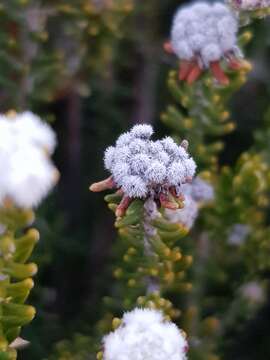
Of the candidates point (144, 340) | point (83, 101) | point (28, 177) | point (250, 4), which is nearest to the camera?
point (28, 177)

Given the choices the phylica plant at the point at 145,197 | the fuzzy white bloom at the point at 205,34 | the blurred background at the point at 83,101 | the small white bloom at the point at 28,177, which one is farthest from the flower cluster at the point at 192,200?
the small white bloom at the point at 28,177

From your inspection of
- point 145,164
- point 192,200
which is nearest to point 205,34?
point 192,200

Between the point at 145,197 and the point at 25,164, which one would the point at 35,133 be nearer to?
the point at 25,164

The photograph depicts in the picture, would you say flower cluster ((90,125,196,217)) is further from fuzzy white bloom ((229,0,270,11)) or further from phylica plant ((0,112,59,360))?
fuzzy white bloom ((229,0,270,11))

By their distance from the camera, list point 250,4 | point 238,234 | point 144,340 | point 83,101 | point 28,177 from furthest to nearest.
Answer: point 83,101 → point 238,234 → point 250,4 → point 144,340 → point 28,177

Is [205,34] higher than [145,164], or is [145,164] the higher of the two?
[205,34]

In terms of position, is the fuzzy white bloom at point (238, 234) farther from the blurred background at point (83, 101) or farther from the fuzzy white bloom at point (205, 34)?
the fuzzy white bloom at point (205, 34)

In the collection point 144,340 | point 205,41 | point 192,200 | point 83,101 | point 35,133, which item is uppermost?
point 83,101
